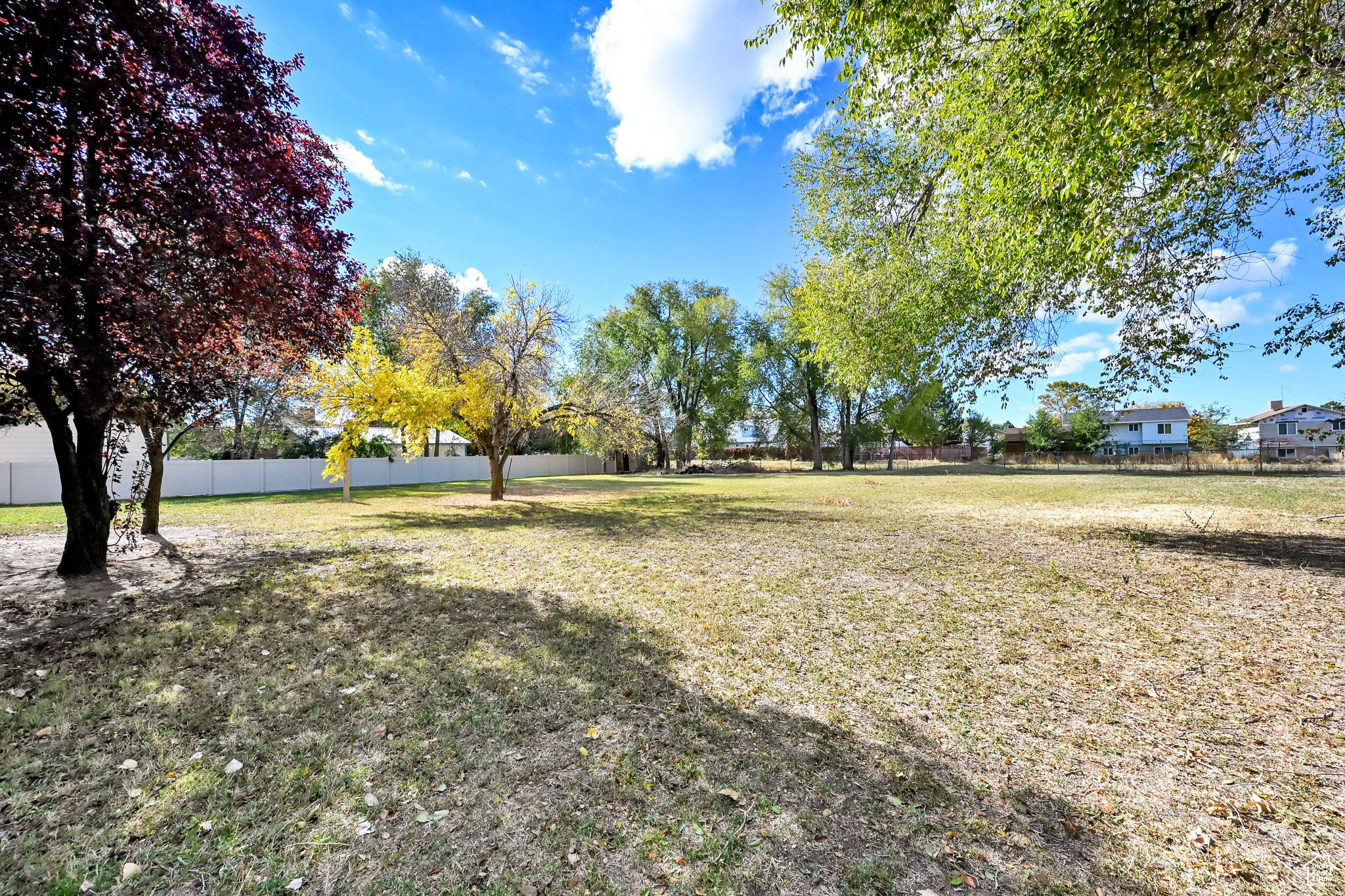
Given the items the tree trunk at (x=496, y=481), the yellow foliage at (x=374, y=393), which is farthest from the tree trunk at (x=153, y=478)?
the tree trunk at (x=496, y=481)

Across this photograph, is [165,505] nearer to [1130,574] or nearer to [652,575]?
[652,575]

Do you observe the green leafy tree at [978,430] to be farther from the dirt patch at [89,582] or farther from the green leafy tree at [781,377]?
the dirt patch at [89,582]

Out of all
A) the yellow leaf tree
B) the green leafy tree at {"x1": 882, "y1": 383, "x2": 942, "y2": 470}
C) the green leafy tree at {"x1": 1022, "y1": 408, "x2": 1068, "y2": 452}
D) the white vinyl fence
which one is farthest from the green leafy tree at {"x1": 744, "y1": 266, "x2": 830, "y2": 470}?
the green leafy tree at {"x1": 1022, "y1": 408, "x2": 1068, "y2": 452}

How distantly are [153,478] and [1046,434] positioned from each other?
6308 cm

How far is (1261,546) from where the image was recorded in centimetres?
719

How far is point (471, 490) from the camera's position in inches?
750

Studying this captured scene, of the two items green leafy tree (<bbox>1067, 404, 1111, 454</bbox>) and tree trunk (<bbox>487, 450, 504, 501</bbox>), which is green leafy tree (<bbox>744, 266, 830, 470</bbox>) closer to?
tree trunk (<bbox>487, 450, 504, 501</bbox>)

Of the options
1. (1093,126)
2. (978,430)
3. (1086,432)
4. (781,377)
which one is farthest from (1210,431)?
(1093,126)

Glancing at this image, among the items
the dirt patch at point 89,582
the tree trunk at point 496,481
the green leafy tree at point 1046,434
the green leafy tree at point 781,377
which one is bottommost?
the dirt patch at point 89,582

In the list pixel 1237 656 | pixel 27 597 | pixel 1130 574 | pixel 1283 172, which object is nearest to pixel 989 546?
pixel 1130 574

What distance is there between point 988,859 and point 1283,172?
30.1 feet

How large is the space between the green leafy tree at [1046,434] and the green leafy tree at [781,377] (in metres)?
27.5

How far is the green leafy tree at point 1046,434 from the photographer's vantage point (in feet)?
164

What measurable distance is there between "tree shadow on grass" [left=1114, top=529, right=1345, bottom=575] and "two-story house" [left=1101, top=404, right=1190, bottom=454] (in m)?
57.0
